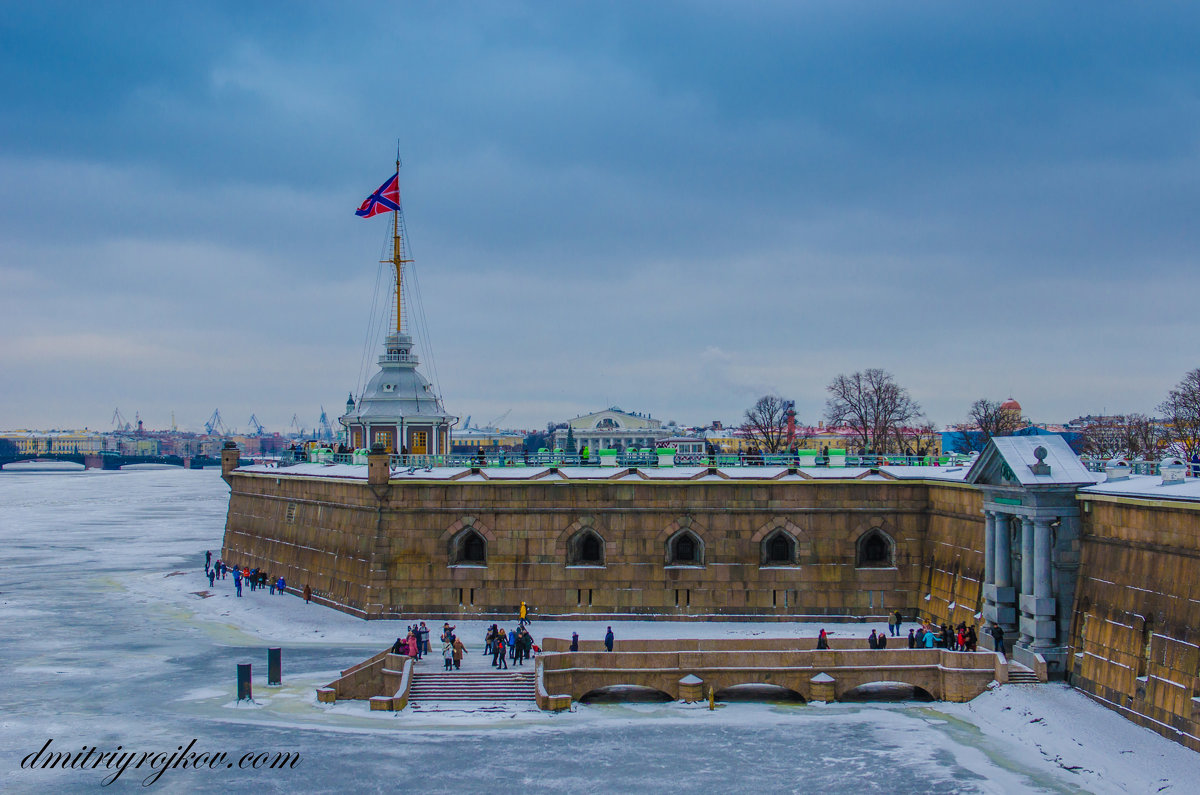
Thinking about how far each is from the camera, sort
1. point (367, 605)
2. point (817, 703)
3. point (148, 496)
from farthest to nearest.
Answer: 1. point (148, 496)
2. point (367, 605)
3. point (817, 703)

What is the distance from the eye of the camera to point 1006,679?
2530 centimetres

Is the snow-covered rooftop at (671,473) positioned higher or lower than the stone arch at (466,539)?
higher

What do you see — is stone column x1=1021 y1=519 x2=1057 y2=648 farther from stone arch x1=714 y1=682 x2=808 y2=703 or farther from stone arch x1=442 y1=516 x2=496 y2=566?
stone arch x1=442 y1=516 x2=496 y2=566

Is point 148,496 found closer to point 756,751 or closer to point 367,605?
point 367,605

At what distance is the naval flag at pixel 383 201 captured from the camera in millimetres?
42750

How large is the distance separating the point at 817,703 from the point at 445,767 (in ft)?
30.5

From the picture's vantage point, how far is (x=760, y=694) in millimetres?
27047

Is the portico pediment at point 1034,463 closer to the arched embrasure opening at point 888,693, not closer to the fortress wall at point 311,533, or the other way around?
the arched embrasure opening at point 888,693

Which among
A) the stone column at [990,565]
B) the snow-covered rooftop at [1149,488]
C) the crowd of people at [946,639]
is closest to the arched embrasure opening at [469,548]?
the crowd of people at [946,639]

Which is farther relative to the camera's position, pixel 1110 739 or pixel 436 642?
pixel 436 642

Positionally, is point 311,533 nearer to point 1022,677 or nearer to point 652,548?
point 652,548

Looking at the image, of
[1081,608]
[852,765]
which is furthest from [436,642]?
[1081,608]

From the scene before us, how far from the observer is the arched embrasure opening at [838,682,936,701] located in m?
26.5

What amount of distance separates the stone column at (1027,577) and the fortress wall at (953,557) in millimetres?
2357
